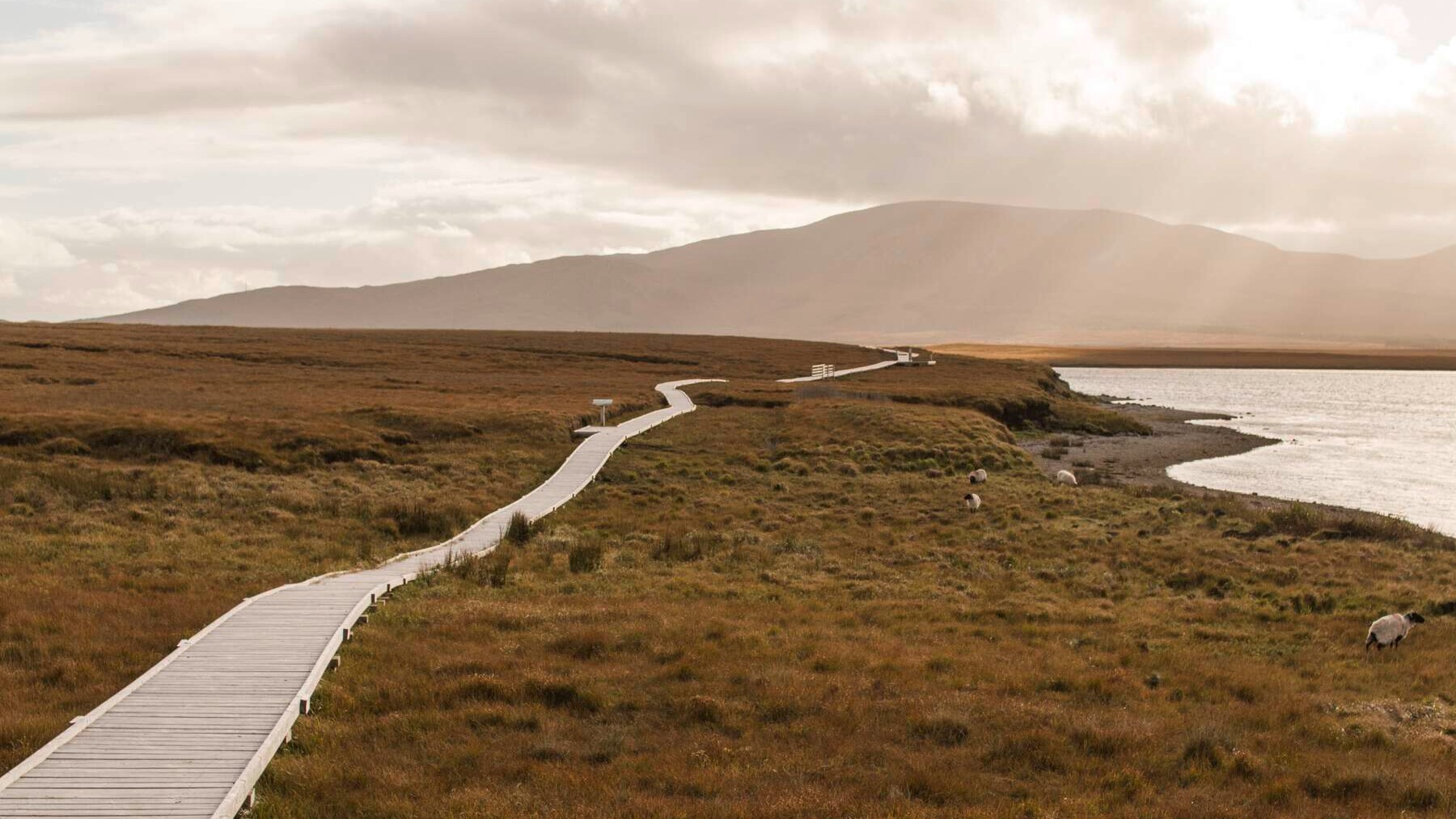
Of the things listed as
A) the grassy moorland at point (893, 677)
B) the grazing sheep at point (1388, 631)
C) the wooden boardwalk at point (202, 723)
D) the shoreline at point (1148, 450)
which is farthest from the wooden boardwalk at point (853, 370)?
A: the wooden boardwalk at point (202, 723)

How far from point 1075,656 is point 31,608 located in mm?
16936

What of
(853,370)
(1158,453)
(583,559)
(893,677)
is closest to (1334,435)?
(1158,453)

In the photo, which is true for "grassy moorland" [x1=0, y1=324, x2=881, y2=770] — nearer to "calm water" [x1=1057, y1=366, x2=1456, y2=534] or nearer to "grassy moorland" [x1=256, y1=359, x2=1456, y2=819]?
"grassy moorland" [x1=256, y1=359, x2=1456, y2=819]

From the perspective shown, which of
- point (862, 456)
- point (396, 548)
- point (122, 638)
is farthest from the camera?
point (862, 456)

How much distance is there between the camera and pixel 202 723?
1146 centimetres

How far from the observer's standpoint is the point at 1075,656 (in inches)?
638

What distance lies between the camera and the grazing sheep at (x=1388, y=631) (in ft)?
56.6

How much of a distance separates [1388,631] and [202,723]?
59.8 ft

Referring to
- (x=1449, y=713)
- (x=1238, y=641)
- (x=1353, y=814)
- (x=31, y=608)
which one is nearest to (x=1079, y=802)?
(x=1353, y=814)

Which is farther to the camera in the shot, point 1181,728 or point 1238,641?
point 1238,641

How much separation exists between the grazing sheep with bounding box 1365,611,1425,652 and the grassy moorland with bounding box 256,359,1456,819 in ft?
1.09

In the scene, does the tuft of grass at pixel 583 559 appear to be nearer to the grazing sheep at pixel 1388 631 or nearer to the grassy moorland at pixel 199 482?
A: the grassy moorland at pixel 199 482

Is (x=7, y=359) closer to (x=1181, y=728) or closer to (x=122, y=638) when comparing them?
(x=122, y=638)

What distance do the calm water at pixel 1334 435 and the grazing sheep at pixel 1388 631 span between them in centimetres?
2283
